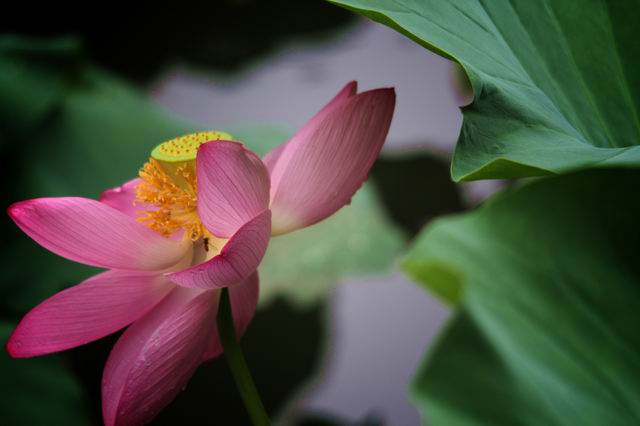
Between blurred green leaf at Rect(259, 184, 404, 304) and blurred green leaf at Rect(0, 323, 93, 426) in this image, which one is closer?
blurred green leaf at Rect(0, 323, 93, 426)

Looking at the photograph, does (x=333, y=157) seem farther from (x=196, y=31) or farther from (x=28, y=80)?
(x=196, y=31)

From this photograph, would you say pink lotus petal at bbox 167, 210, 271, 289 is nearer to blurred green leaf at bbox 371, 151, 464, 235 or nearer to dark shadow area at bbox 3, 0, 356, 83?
blurred green leaf at bbox 371, 151, 464, 235

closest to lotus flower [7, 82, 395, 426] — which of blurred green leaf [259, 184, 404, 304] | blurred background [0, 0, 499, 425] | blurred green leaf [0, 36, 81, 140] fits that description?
blurred background [0, 0, 499, 425]

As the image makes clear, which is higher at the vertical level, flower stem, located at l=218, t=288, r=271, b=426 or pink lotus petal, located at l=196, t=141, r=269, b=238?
pink lotus petal, located at l=196, t=141, r=269, b=238

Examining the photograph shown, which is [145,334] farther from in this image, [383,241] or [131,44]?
[131,44]

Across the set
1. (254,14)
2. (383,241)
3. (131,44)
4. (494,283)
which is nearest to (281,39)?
(254,14)

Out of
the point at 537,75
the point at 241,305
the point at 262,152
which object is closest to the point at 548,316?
the point at 537,75

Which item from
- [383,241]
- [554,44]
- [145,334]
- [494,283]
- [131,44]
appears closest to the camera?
[145,334]
